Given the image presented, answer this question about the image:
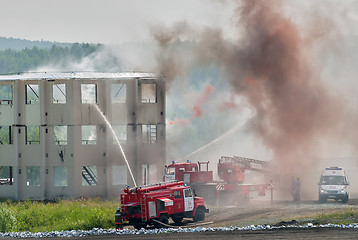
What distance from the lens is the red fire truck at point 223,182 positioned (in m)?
53.2

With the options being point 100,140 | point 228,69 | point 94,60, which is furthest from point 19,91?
point 94,60

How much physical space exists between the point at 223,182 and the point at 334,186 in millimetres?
8635

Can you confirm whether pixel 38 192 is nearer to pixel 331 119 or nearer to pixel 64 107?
pixel 64 107

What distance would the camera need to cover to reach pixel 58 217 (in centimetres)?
4588

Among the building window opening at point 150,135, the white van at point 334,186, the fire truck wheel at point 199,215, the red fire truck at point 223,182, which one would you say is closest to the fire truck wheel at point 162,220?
the fire truck wheel at point 199,215

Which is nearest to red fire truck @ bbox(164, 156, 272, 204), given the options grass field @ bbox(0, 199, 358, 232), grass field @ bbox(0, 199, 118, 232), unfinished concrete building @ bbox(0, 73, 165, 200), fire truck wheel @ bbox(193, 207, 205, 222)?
unfinished concrete building @ bbox(0, 73, 165, 200)

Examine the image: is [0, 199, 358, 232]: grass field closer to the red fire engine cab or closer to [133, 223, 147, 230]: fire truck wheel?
the red fire engine cab

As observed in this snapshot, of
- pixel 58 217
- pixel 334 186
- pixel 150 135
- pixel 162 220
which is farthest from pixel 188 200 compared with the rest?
pixel 150 135

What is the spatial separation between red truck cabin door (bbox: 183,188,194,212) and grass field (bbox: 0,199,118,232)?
4822 mm

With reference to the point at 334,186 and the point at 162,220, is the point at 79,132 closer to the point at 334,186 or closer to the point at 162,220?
the point at 162,220

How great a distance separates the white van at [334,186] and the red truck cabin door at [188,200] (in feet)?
46.8

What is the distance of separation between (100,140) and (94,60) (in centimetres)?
13875

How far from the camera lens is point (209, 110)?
16938cm

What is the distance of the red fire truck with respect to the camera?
2093 inches
